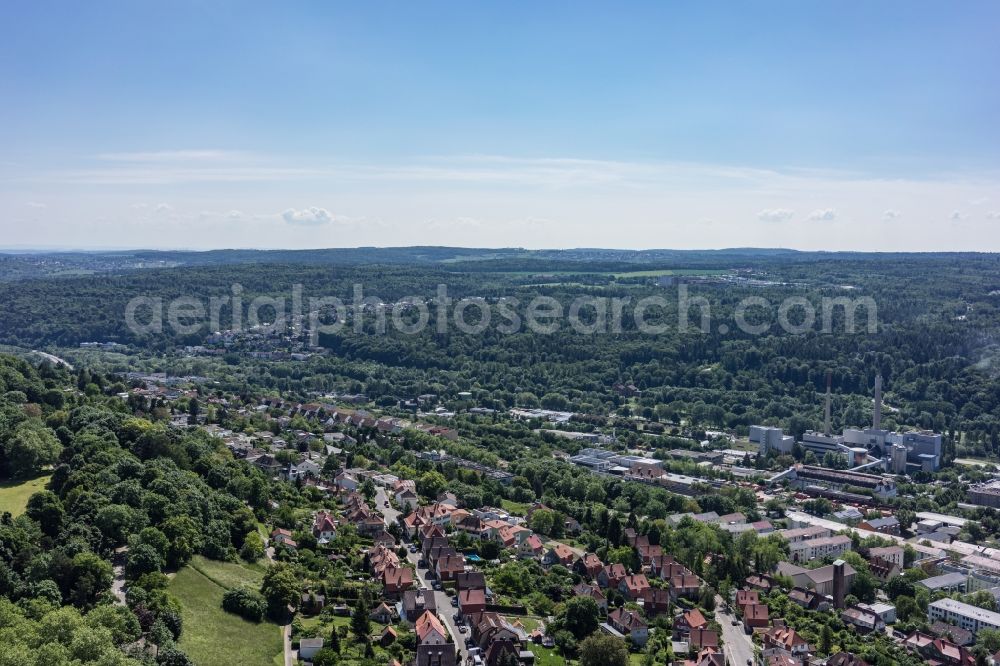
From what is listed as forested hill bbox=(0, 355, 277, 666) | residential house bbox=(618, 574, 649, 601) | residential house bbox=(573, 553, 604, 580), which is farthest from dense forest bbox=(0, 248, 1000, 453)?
residential house bbox=(618, 574, 649, 601)

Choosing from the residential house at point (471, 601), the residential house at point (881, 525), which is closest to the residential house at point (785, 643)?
the residential house at point (471, 601)

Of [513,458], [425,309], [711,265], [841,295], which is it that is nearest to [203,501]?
[513,458]

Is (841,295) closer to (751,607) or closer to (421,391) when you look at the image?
(421,391)

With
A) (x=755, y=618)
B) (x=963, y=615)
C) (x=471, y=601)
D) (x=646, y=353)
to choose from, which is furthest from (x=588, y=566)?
(x=646, y=353)

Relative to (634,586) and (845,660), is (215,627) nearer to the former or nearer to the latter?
(634,586)

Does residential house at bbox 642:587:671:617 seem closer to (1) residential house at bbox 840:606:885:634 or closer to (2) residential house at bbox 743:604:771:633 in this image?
(2) residential house at bbox 743:604:771:633

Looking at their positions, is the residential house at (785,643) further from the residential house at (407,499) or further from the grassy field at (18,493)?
the grassy field at (18,493)

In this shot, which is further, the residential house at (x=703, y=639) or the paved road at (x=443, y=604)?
the residential house at (x=703, y=639)
